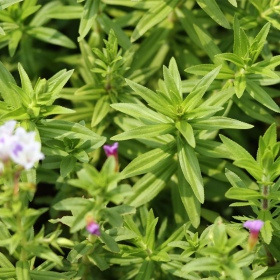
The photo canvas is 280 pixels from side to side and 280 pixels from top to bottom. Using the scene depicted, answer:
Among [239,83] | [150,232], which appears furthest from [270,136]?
[150,232]

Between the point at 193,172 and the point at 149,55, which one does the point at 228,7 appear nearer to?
the point at 149,55

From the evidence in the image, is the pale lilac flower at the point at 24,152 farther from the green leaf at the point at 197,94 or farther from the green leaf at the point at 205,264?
the green leaf at the point at 197,94

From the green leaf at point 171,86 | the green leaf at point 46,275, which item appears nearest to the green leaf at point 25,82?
the green leaf at point 171,86

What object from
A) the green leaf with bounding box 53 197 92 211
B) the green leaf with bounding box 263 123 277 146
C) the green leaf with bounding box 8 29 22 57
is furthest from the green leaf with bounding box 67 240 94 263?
the green leaf with bounding box 8 29 22 57

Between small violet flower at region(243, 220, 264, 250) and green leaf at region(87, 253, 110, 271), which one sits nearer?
small violet flower at region(243, 220, 264, 250)

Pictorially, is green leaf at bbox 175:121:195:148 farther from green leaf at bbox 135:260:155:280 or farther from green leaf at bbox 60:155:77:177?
green leaf at bbox 135:260:155:280

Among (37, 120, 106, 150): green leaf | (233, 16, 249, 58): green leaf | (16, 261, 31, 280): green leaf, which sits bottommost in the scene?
(16, 261, 31, 280): green leaf

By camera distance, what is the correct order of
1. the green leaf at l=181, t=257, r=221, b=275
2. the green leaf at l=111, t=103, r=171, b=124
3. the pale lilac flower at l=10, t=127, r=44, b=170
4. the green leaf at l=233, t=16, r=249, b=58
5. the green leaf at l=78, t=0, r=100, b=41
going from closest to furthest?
1. the pale lilac flower at l=10, t=127, r=44, b=170
2. the green leaf at l=181, t=257, r=221, b=275
3. the green leaf at l=111, t=103, r=171, b=124
4. the green leaf at l=233, t=16, r=249, b=58
5. the green leaf at l=78, t=0, r=100, b=41

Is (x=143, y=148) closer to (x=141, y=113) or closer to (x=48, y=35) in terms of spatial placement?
(x=141, y=113)
